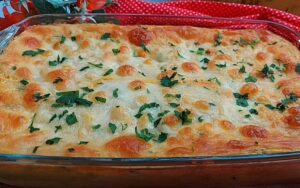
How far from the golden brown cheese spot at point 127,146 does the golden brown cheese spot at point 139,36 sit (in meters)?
0.72

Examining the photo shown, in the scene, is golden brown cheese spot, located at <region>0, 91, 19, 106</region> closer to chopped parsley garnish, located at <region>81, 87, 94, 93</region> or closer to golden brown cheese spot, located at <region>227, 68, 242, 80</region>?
chopped parsley garnish, located at <region>81, 87, 94, 93</region>

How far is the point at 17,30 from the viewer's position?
2.17 metres

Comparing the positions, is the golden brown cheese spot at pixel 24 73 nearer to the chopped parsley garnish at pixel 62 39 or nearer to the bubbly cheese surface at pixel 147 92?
the bubbly cheese surface at pixel 147 92

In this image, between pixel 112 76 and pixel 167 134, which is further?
pixel 112 76

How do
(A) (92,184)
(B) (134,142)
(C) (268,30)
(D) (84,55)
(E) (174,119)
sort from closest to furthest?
(A) (92,184), (B) (134,142), (E) (174,119), (D) (84,55), (C) (268,30)

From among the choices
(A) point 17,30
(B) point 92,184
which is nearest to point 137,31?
(A) point 17,30

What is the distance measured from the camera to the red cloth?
8.05ft

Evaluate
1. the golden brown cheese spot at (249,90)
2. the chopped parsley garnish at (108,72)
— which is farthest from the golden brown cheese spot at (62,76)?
the golden brown cheese spot at (249,90)

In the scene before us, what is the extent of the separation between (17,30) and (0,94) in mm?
516

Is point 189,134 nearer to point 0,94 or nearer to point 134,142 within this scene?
point 134,142

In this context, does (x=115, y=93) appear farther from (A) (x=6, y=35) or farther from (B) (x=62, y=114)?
(A) (x=6, y=35)

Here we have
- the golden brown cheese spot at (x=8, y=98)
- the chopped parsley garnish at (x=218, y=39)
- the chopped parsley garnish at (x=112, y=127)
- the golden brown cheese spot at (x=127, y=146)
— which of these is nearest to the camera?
the golden brown cheese spot at (x=127, y=146)

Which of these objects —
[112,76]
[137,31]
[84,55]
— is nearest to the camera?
[112,76]

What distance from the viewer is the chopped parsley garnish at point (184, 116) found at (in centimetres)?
168
